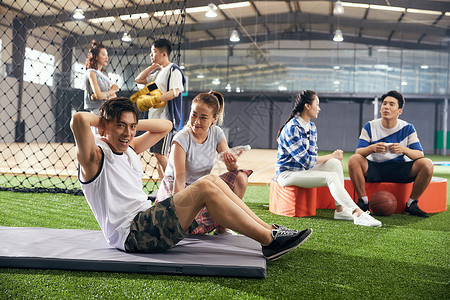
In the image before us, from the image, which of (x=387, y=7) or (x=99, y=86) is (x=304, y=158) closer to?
(x=99, y=86)

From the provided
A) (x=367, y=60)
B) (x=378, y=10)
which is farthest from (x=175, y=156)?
(x=367, y=60)

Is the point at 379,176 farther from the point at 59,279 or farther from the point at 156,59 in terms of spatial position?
the point at 59,279

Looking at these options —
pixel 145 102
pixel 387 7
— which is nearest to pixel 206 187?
pixel 145 102

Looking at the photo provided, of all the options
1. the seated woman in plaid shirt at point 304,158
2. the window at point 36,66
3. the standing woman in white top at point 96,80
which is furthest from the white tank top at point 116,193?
the window at point 36,66

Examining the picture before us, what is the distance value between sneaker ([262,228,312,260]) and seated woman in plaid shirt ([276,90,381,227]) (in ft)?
4.02

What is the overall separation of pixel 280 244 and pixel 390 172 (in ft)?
6.42

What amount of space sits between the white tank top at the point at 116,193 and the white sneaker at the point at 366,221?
162 centimetres

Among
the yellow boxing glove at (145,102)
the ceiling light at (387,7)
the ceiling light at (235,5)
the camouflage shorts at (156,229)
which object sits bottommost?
the camouflage shorts at (156,229)

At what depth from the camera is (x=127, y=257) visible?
1777 mm

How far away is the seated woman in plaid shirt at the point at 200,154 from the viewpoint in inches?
84.7

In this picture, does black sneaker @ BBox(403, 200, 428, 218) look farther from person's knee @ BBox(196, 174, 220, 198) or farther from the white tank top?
the white tank top

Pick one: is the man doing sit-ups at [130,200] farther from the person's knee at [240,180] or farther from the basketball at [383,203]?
the basketball at [383,203]

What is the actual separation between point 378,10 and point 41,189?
12519 mm

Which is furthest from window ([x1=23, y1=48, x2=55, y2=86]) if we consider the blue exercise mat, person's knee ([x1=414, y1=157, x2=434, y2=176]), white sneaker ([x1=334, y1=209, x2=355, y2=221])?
the blue exercise mat
